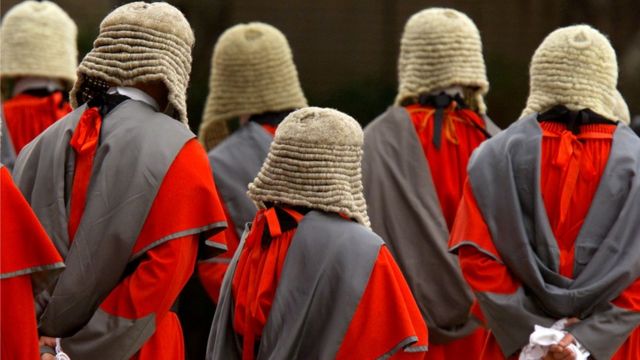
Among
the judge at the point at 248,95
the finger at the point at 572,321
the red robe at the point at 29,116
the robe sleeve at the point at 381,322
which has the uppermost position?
the robe sleeve at the point at 381,322

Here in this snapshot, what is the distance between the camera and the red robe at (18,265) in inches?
162

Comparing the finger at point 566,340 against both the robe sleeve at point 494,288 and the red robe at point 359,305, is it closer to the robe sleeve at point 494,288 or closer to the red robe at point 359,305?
the robe sleeve at point 494,288

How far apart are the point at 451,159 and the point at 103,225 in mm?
2253

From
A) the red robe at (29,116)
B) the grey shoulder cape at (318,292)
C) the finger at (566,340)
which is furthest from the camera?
the red robe at (29,116)

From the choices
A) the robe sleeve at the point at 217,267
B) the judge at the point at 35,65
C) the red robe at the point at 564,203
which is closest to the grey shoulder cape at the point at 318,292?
the red robe at the point at 564,203

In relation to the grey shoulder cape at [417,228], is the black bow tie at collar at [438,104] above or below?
above

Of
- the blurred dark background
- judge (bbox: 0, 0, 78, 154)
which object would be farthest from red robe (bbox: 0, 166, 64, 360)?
the blurred dark background

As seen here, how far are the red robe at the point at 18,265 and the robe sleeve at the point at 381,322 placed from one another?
89cm

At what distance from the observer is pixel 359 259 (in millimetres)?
4578

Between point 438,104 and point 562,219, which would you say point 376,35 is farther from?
point 562,219

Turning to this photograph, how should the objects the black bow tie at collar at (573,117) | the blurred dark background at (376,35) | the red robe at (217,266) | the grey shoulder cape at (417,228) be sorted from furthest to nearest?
the blurred dark background at (376,35) < the grey shoulder cape at (417,228) < the red robe at (217,266) < the black bow tie at collar at (573,117)

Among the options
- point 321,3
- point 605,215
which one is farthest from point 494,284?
point 321,3

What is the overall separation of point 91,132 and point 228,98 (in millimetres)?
2253

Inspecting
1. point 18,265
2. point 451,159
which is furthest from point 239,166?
point 18,265
